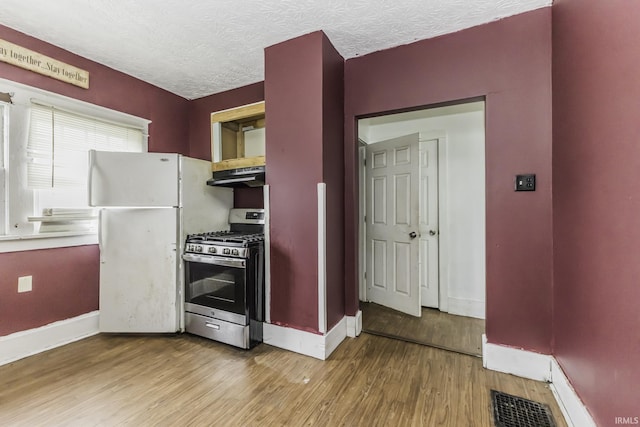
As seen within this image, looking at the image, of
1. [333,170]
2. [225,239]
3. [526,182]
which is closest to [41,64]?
[225,239]

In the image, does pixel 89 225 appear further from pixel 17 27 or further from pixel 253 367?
pixel 253 367

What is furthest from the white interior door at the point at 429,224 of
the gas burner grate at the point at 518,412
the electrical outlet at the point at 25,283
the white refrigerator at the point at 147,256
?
the electrical outlet at the point at 25,283

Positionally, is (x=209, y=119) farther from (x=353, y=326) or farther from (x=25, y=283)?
(x=353, y=326)

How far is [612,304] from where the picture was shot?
1.17 meters

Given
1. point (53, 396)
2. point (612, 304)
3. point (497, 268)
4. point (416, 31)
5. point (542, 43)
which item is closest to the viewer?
point (612, 304)

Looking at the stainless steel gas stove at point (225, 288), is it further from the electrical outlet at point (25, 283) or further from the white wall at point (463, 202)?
the white wall at point (463, 202)

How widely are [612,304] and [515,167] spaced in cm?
109

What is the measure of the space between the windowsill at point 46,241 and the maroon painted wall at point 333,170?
2299 millimetres

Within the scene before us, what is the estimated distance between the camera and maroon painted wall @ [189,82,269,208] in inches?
124

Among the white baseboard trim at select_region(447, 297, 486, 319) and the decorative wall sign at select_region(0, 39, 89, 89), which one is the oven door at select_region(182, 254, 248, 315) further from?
the white baseboard trim at select_region(447, 297, 486, 319)

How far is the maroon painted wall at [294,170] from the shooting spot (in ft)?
7.33

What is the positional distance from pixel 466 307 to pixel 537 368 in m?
1.21

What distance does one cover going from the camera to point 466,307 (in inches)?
121

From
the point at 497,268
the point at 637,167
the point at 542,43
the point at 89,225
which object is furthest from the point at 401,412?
the point at 89,225
